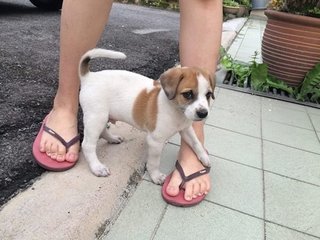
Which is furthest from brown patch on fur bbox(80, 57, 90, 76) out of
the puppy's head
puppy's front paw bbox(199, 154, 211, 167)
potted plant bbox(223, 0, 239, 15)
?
potted plant bbox(223, 0, 239, 15)

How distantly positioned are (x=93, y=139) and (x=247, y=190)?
2.38 feet

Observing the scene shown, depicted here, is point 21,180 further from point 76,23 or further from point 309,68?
point 309,68

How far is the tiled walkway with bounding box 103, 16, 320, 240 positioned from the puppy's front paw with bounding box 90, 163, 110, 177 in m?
0.16

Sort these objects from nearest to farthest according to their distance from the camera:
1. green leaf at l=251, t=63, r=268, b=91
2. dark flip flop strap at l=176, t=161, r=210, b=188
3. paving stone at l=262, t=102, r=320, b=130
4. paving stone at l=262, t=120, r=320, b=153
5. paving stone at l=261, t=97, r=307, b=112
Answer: dark flip flop strap at l=176, t=161, r=210, b=188 < paving stone at l=262, t=120, r=320, b=153 < paving stone at l=262, t=102, r=320, b=130 < paving stone at l=261, t=97, r=307, b=112 < green leaf at l=251, t=63, r=268, b=91

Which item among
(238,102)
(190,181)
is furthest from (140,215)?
(238,102)

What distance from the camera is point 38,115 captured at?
198 cm

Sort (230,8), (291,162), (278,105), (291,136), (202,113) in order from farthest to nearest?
(230,8) < (278,105) < (291,136) < (291,162) < (202,113)

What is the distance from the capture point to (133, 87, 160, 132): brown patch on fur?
1.52 meters

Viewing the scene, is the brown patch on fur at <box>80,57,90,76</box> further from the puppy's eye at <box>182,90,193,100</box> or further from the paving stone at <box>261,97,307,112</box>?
the paving stone at <box>261,97,307,112</box>

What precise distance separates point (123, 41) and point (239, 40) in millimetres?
1986

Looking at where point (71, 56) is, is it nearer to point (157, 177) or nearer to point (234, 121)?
point (157, 177)

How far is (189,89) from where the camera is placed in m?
1.40

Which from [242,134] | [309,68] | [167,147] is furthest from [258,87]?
[167,147]

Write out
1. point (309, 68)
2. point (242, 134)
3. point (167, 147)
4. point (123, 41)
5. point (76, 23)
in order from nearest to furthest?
point (76, 23) < point (167, 147) < point (242, 134) < point (309, 68) < point (123, 41)
